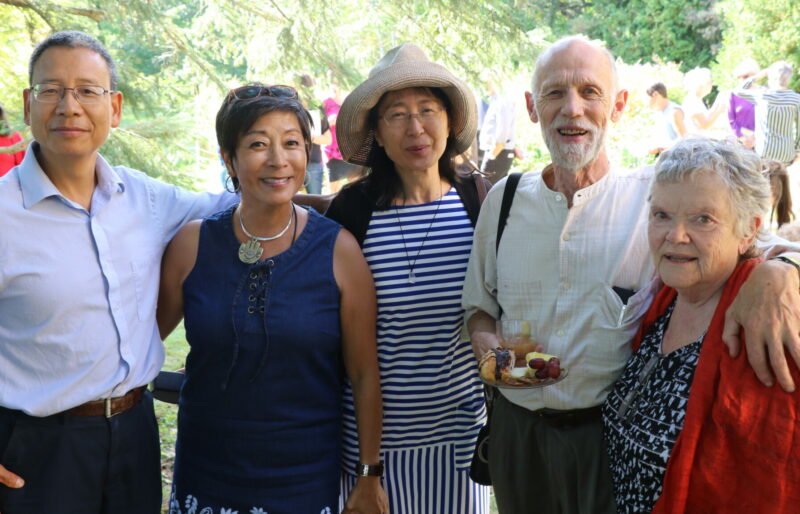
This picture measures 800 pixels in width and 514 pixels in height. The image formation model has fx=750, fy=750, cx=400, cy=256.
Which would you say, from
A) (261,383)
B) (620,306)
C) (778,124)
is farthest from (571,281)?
(778,124)

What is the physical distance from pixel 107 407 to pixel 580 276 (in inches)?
59.8

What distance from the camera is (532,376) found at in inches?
84.7

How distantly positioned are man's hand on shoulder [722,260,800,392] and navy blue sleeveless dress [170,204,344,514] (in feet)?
3.96

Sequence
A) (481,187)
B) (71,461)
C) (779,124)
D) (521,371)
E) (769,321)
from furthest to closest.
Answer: (779,124) → (481,187) → (71,461) → (521,371) → (769,321)

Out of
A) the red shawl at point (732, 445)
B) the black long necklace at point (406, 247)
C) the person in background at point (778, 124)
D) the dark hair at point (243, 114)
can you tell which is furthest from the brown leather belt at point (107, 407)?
the person in background at point (778, 124)

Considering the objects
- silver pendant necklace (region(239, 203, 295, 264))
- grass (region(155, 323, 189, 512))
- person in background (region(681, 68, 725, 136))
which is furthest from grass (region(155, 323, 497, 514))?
person in background (region(681, 68, 725, 136))

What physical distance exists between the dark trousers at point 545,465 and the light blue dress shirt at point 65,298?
3.92 ft

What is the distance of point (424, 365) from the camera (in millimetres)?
2713

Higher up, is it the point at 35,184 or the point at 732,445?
the point at 35,184

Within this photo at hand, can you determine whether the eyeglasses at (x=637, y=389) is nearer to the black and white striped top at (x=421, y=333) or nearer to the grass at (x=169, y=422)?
the black and white striped top at (x=421, y=333)

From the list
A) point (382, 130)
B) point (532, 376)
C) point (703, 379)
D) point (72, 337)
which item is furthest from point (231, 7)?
point (703, 379)

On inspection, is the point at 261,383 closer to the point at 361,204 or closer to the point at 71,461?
the point at 71,461

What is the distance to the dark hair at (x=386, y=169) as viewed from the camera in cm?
286

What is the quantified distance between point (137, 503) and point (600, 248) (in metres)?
1.69
